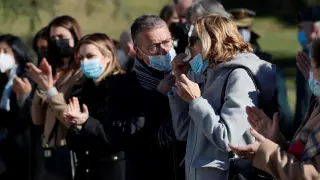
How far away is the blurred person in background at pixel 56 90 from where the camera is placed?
6191mm

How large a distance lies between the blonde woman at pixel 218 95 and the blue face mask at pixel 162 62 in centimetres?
44

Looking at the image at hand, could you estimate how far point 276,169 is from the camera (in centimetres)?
367

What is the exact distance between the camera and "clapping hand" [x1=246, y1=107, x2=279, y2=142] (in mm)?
3906

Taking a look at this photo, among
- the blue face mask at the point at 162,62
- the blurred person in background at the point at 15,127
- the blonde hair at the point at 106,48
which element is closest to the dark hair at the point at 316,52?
the blue face mask at the point at 162,62

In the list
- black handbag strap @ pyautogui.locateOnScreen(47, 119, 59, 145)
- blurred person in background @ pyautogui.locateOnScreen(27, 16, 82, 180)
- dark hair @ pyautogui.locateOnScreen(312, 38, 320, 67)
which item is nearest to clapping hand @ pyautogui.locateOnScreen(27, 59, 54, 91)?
blurred person in background @ pyautogui.locateOnScreen(27, 16, 82, 180)

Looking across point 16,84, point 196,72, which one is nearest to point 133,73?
point 196,72

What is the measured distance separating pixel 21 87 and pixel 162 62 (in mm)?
2356

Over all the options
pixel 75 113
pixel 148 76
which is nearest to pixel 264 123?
pixel 148 76

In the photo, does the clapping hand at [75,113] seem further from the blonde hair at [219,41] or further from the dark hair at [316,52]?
the dark hair at [316,52]

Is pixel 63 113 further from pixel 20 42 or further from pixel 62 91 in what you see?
pixel 20 42

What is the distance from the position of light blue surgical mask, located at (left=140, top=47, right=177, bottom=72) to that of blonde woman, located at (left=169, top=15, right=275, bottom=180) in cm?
44

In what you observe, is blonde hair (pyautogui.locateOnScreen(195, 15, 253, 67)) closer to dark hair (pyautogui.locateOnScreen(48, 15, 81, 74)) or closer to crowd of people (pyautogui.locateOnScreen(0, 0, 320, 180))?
crowd of people (pyautogui.locateOnScreen(0, 0, 320, 180))

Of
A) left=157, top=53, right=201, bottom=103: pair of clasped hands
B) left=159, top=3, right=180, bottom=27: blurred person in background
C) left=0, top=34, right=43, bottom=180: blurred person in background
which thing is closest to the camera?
left=157, top=53, right=201, bottom=103: pair of clasped hands

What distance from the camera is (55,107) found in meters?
6.14
